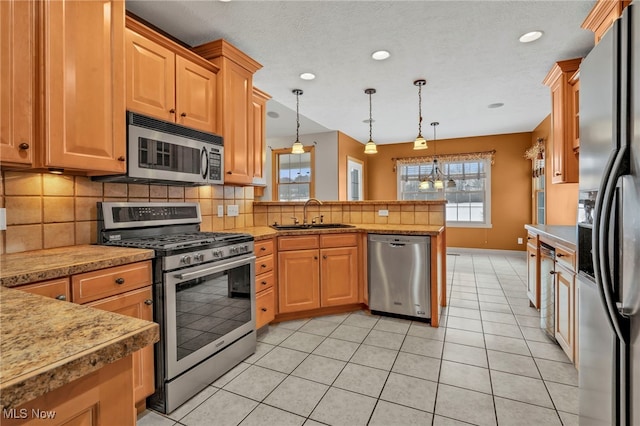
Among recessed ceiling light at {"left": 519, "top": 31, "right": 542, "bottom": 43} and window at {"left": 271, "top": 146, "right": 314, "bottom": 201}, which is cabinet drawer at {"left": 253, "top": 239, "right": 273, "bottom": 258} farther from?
window at {"left": 271, "top": 146, "right": 314, "bottom": 201}

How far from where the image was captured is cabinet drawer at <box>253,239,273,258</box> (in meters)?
2.57

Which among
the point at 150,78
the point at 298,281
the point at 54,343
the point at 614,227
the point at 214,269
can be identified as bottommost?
the point at 298,281

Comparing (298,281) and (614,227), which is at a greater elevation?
(614,227)

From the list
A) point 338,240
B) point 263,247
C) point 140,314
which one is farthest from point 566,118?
point 140,314

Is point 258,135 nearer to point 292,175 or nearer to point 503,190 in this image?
point 292,175

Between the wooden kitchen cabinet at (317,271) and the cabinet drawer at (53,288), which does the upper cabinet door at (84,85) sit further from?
the wooden kitchen cabinet at (317,271)

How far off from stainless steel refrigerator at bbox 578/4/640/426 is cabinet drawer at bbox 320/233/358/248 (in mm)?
1989

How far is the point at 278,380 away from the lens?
1998mm

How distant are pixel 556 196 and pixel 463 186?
2.29 metres

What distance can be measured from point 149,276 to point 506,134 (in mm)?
6866

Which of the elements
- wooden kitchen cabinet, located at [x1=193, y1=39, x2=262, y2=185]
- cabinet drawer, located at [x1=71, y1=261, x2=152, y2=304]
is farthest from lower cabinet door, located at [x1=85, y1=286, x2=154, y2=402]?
wooden kitchen cabinet, located at [x1=193, y1=39, x2=262, y2=185]
